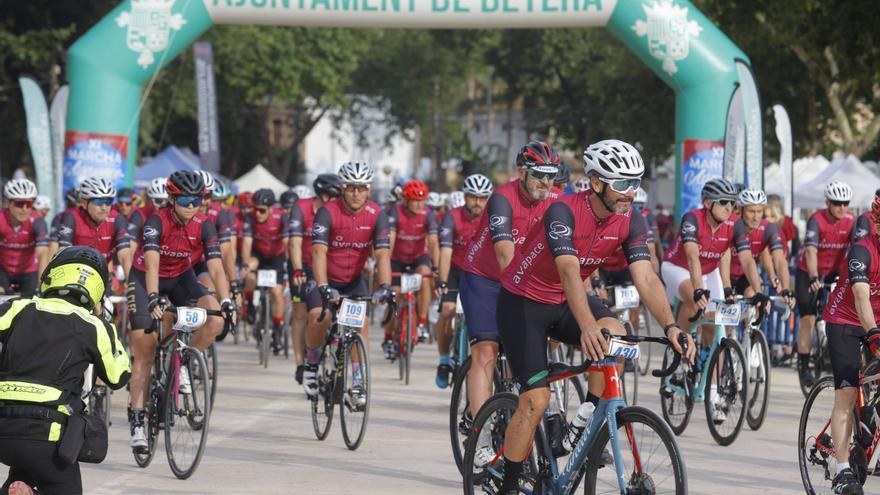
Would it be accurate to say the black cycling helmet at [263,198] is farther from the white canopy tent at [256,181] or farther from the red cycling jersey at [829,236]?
the white canopy tent at [256,181]

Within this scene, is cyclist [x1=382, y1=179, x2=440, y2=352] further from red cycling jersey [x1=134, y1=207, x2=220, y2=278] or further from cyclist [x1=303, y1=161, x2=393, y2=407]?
red cycling jersey [x1=134, y1=207, x2=220, y2=278]

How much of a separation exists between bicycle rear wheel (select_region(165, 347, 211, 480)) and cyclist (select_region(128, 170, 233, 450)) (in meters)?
0.08

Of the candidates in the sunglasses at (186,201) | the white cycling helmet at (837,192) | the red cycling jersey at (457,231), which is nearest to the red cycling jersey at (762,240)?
the white cycling helmet at (837,192)

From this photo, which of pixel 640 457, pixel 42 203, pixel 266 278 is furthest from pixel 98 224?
pixel 640 457

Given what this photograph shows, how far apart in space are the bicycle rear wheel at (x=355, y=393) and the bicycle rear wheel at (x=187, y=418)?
143 cm

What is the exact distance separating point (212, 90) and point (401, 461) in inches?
851

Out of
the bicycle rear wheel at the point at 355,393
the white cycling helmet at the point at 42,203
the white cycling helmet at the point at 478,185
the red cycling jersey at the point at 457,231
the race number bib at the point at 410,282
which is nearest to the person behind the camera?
the bicycle rear wheel at the point at 355,393

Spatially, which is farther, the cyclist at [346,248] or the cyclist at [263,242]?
the cyclist at [263,242]

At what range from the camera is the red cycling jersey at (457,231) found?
51.8 feet

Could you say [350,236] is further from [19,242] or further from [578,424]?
[578,424]

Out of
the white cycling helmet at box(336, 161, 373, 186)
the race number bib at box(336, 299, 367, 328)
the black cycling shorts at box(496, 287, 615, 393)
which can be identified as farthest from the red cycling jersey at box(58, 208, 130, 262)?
the black cycling shorts at box(496, 287, 615, 393)

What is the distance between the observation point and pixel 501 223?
10039 mm

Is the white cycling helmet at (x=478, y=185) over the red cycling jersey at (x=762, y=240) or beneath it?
over

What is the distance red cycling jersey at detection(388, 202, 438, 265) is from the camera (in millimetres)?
18203
